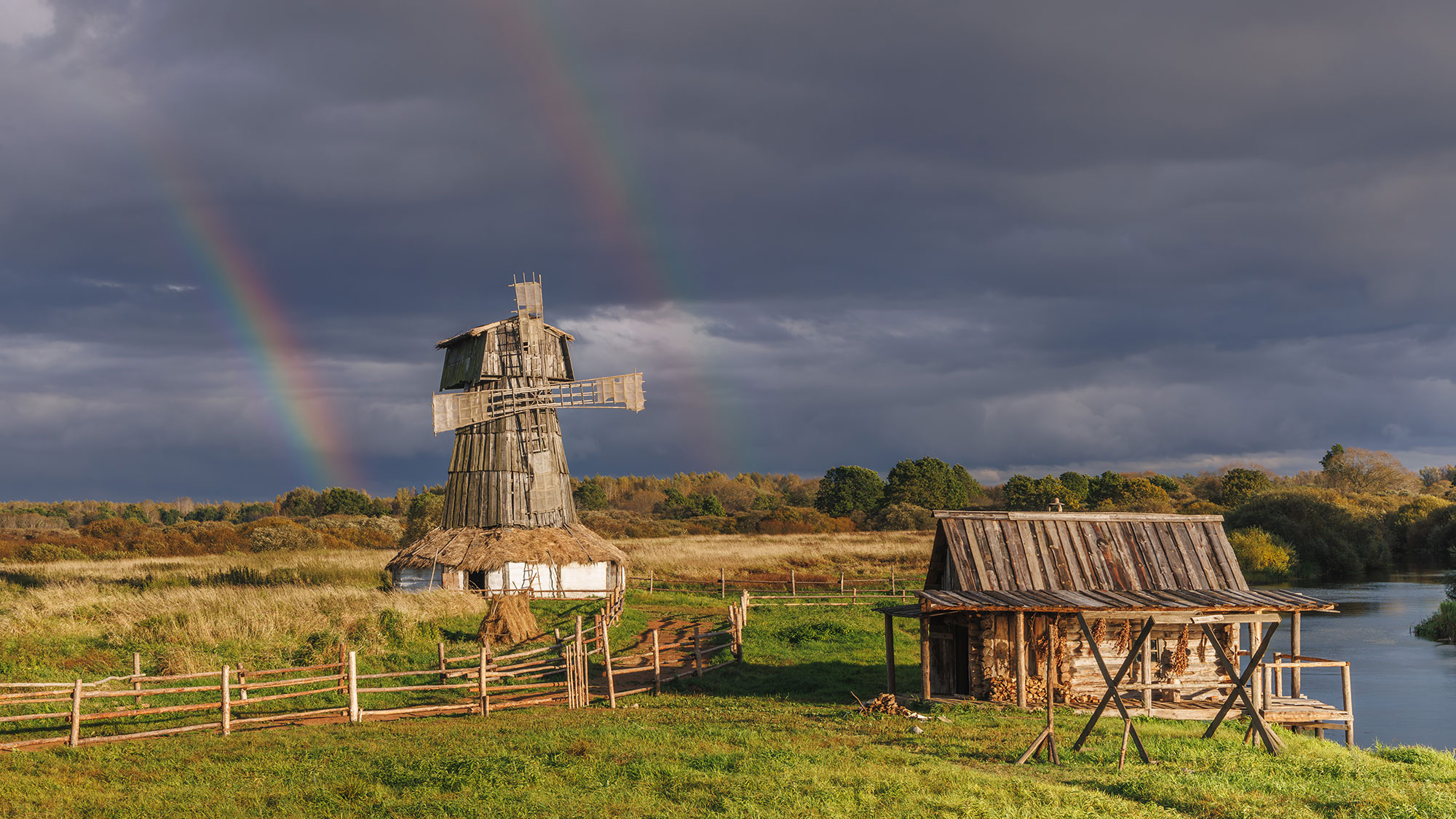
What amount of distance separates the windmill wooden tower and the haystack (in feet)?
33.4

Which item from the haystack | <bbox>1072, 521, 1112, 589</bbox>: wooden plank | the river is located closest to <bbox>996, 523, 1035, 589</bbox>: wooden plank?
<bbox>1072, 521, 1112, 589</bbox>: wooden plank

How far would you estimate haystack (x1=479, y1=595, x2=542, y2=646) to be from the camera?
29359 millimetres

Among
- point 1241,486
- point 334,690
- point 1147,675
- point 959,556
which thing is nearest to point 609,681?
point 334,690

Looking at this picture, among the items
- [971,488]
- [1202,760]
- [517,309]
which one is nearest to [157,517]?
[971,488]

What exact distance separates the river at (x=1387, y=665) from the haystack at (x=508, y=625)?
68.2 feet

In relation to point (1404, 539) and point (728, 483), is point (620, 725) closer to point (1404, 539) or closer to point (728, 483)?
point (1404, 539)

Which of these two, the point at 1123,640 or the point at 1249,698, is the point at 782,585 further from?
the point at 1249,698

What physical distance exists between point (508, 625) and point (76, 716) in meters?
13.5

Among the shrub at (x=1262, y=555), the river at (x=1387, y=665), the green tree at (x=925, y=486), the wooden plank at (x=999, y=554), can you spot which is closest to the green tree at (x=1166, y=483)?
the green tree at (x=925, y=486)

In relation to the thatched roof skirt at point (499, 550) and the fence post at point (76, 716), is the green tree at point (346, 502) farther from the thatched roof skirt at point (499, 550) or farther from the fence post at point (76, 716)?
the fence post at point (76, 716)

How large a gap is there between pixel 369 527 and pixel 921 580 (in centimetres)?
4767

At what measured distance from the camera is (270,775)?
1505 centimetres

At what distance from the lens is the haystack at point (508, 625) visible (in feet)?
96.3

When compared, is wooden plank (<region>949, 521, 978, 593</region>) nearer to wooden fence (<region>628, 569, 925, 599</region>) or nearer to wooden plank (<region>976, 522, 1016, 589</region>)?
wooden plank (<region>976, 522, 1016, 589</region>)
